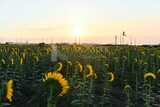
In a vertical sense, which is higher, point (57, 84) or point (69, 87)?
point (57, 84)

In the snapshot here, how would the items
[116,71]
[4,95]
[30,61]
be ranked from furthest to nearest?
[116,71], [30,61], [4,95]

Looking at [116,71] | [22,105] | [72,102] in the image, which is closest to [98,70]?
[116,71]

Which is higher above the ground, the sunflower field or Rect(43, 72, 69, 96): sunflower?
Rect(43, 72, 69, 96): sunflower

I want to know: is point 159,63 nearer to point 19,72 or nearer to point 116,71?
point 116,71

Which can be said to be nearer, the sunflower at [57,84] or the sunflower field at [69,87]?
the sunflower at [57,84]

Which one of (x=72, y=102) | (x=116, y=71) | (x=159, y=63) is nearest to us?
(x=72, y=102)

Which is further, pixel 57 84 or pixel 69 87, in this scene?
pixel 69 87

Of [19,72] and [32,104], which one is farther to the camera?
[19,72]

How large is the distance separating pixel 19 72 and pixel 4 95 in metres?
7.29

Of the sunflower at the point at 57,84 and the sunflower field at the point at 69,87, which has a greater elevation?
the sunflower at the point at 57,84

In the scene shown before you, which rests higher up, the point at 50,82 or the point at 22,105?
the point at 50,82

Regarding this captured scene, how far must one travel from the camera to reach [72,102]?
23.7 ft

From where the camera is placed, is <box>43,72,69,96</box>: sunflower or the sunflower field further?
the sunflower field

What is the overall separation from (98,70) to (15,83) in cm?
433
